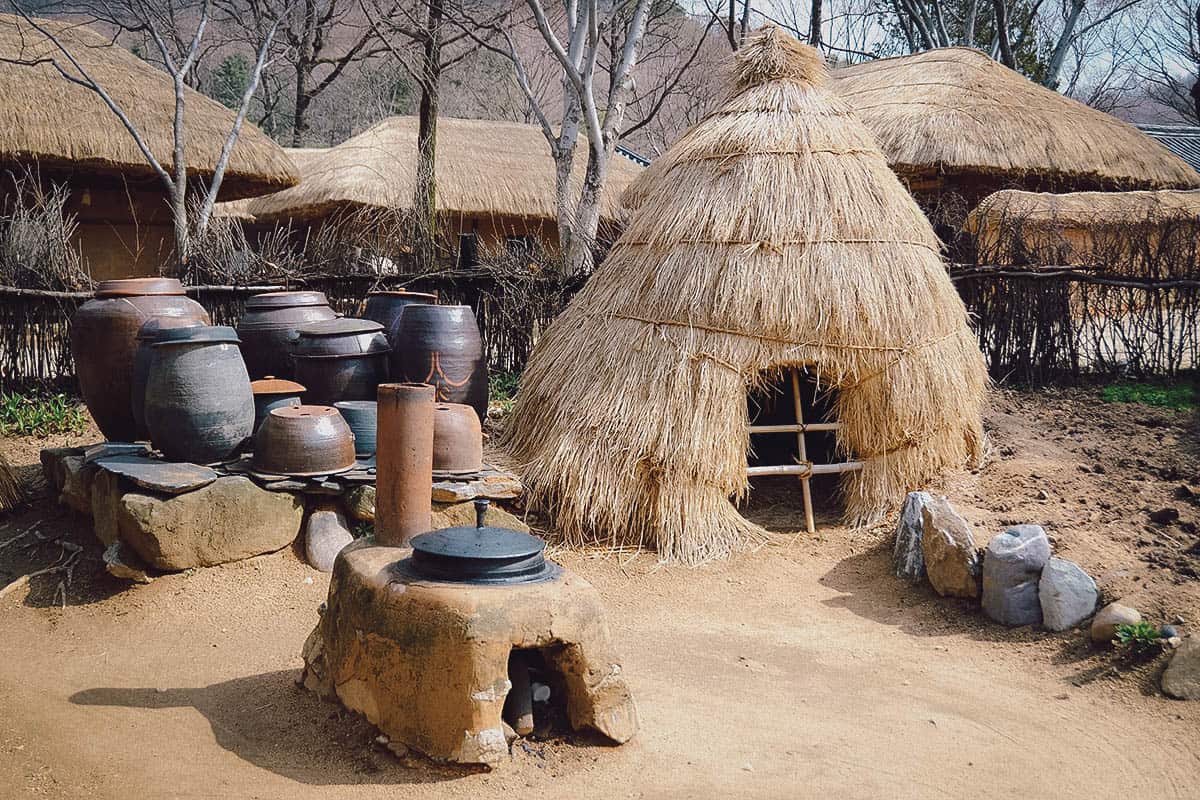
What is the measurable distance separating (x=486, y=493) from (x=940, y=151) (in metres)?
8.38

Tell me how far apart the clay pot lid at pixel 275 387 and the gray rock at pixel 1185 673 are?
4741mm

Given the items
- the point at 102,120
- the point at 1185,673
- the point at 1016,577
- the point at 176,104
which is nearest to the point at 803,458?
the point at 1016,577

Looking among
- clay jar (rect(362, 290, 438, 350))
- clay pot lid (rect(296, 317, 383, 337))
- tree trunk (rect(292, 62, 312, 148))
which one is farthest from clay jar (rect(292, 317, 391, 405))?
tree trunk (rect(292, 62, 312, 148))

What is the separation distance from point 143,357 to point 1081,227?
10.3 metres

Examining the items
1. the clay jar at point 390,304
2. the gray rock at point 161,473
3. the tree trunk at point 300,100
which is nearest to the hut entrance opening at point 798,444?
the clay jar at point 390,304

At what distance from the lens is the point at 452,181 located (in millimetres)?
15336

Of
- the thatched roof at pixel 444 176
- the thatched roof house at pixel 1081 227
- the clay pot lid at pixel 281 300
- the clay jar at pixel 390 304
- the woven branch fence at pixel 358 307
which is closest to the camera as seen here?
the clay pot lid at pixel 281 300

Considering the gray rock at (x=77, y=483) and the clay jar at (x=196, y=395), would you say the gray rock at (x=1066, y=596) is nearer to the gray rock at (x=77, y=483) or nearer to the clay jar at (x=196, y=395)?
the clay jar at (x=196, y=395)

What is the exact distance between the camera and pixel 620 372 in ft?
19.5

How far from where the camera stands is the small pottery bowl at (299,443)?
5.30m

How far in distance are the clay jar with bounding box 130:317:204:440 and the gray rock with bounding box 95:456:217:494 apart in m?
0.29

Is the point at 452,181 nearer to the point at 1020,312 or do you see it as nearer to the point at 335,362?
the point at 1020,312

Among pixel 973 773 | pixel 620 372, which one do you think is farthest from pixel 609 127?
pixel 973 773

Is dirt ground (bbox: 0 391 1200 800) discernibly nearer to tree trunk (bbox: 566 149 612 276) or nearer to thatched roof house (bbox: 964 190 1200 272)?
thatched roof house (bbox: 964 190 1200 272)
